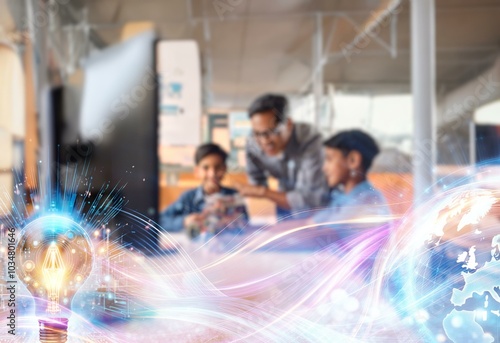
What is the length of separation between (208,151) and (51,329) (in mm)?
1677

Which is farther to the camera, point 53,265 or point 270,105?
point 270,105

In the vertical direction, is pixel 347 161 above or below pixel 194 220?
above

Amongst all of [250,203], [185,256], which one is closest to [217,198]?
[250,203]

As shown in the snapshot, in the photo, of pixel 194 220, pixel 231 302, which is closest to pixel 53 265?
pixel 231 302

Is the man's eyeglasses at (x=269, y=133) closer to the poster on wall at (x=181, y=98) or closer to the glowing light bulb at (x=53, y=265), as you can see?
the poster on wall at (x=181, y=98)

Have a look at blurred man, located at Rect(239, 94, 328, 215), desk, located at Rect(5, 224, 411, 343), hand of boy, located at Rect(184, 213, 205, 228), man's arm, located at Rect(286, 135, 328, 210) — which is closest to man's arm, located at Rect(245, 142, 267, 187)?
blurred man, located at Rect(239, 94, 328, 215)

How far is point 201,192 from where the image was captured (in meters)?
2.26

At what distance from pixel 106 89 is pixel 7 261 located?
1.80 meters

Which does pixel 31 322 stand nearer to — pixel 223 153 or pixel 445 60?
pixel 223 153

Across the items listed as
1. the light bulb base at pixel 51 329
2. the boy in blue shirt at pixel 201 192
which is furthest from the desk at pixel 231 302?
the boy in blue shirt at pixel 201 192

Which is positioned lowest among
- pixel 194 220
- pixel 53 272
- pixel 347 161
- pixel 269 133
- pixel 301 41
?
pixel 194 220

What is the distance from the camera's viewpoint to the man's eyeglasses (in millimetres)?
2293

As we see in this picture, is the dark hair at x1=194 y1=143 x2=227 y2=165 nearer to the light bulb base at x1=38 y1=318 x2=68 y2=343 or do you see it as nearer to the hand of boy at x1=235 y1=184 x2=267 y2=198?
the hand of boy at x1=235 y1=184 x2=267 y2=198

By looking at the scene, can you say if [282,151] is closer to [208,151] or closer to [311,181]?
[311,181]
